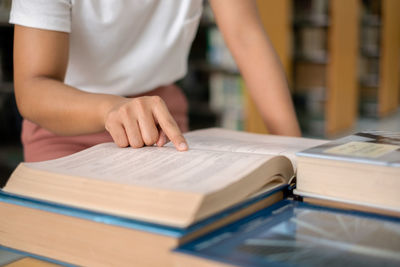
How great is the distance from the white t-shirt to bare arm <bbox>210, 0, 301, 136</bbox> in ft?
0.36

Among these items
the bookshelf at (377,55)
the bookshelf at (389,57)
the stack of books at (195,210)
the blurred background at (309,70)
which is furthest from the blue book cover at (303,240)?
the bookshelf at (389,57)

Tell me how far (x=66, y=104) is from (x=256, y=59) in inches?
20.3

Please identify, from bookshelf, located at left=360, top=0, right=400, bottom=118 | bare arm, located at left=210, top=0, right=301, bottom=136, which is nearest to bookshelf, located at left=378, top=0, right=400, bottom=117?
bookshelf, located at left=360, top=0, right=400, bottom=118

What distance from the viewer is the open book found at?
16.5 inches

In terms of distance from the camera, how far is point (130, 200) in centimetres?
44

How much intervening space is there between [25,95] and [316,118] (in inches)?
167

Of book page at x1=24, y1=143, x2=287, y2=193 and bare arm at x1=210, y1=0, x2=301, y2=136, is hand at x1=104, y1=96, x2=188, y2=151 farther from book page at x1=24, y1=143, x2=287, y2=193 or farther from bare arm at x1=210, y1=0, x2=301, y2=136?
bare arm at x1=210, y1=0, x2=301, y2=136

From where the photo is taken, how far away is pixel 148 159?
57cm

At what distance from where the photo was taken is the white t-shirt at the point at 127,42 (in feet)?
3.26

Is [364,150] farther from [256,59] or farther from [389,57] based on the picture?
[389,57]

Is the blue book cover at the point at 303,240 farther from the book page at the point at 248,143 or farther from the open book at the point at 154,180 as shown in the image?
the book page at the point at 248,143

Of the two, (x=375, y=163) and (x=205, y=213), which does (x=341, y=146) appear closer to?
(x=375, y=163)

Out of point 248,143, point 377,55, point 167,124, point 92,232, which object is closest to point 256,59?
point 248,143

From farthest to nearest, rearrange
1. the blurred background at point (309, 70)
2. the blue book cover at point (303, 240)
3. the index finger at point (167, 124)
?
the blurred background at point (309, 70) < the index finger at point (167, 124) < the blue book cover at point (303, 240)
